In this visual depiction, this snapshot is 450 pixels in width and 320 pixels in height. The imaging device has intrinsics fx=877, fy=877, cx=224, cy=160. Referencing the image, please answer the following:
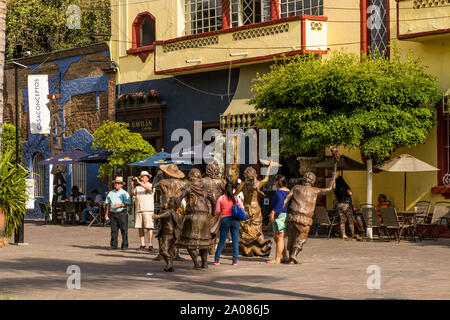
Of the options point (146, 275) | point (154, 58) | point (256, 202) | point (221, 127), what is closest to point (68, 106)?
point (154, 58)

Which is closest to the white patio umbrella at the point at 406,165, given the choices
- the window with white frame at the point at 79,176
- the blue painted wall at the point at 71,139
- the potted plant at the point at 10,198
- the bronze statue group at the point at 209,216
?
the bronze statue group at the point at 209,216

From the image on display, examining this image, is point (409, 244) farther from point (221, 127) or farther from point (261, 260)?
point (221, 127)

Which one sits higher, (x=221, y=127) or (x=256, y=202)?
(x=221, y=127)

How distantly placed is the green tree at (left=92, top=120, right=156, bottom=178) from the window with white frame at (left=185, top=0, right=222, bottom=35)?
4.21 m

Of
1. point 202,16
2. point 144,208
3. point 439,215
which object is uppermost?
point 202,16

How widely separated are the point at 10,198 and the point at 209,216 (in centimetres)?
779

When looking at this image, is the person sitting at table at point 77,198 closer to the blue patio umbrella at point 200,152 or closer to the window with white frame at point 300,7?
the blue patio umbrella at point 200,152

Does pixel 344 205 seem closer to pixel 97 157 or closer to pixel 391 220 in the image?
pixel 391 220

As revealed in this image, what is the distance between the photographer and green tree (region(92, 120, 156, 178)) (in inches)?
1172

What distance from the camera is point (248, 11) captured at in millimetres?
28906

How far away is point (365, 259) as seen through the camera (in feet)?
54.9

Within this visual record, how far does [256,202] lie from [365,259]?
236cm

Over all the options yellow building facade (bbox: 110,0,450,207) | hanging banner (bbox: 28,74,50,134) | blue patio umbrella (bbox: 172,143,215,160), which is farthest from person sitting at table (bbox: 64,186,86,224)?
blue patio umbrella (bbox: 172,143,215,160)

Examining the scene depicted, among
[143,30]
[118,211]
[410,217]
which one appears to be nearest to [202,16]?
[143,30]
